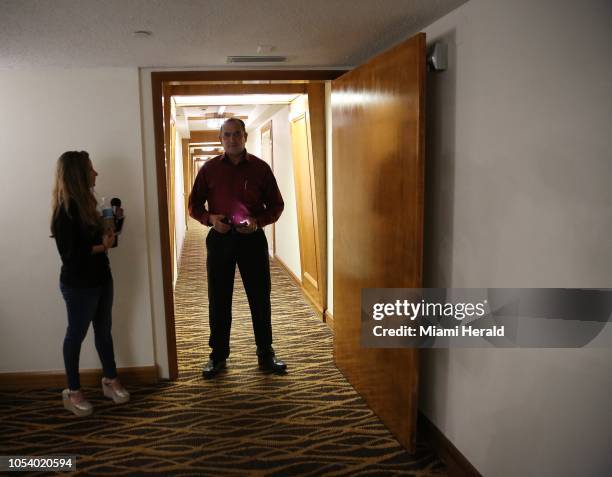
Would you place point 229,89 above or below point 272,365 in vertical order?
above

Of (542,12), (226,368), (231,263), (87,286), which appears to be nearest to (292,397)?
(226,368)

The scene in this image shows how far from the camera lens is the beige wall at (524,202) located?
1460mm

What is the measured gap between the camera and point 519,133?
70.5 inches

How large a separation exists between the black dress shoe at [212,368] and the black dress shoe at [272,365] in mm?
285

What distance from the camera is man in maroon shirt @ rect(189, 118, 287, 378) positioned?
11.0 feet

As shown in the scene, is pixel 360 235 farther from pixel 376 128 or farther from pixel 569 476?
pixel 569 476

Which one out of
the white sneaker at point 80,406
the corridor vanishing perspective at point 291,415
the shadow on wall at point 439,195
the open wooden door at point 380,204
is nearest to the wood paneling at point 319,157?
the corridor vanishing perspective at point 291,415

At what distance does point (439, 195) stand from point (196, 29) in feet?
4.66

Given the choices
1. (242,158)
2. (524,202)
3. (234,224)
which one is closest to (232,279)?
(234,224)

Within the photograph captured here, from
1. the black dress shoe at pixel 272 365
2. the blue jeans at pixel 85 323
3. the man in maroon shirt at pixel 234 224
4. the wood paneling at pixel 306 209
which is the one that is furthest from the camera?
the wood paneling at pixel 306 209

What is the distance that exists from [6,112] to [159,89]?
3.17 ft

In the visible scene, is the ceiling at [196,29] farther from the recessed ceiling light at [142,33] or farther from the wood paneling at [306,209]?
the wood paneling at [306,209]

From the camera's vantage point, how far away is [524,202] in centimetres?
177

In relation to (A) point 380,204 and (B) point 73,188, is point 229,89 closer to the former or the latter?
(B) point 73,188
